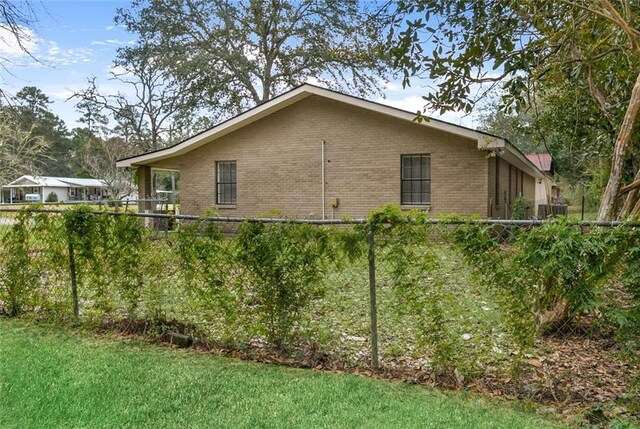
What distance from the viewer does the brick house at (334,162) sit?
43.0 feet

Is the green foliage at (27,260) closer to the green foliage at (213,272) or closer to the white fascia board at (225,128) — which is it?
the green foliage at (213,272)

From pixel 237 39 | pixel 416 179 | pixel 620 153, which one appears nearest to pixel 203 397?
pixel 620 153

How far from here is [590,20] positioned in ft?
18.8

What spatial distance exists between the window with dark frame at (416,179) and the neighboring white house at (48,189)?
130ft

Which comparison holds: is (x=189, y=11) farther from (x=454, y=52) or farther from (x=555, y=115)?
(x=454, y=52)

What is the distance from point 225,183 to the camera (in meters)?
16.0

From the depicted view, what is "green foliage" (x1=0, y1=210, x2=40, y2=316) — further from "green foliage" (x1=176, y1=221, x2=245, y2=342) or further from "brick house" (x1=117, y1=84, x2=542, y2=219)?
"brick house" (x1=117, y1=84, x2=542, y2=219)

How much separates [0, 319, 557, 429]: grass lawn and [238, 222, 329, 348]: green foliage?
0.41 m

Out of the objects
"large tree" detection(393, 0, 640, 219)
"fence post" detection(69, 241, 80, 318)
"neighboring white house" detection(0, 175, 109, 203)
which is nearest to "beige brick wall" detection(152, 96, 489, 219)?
"large tree" detection(393, 0, 640, 219)

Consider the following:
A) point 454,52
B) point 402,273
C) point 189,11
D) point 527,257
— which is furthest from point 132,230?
point 189,11

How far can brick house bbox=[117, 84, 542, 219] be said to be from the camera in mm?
13109

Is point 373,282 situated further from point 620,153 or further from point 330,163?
point 330,163

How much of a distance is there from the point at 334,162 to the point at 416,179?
8.18 feet

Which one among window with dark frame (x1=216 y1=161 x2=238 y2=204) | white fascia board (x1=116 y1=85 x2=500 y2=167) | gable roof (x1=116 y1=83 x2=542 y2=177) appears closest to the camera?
gable roof (x1=116 y1=83 x2=542 y2=177)
